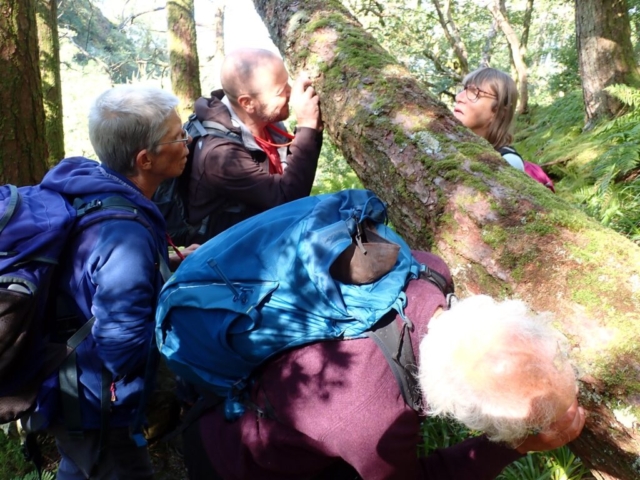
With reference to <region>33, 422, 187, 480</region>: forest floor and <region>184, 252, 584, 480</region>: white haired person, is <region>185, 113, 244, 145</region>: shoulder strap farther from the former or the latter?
<region>33, 422, 187, 480</region>: forest floor

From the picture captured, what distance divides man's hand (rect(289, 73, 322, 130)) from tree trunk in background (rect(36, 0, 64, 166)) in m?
3.41

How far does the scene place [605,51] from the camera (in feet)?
23.1

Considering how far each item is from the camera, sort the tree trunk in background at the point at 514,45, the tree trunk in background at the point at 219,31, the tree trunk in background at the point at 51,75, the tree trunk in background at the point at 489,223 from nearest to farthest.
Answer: the tree trunk in background at the point at 489,223
the tree trunk in background at the point at 51,75
the tree trunk in background at the point at 514,45
the tree trunk in background at the point at 219,31

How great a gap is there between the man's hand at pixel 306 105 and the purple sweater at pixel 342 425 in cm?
153

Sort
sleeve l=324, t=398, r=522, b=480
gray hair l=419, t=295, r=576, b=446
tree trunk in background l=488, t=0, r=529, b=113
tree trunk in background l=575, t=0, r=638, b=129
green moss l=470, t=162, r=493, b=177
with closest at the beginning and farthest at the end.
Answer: gray hair l=419, t=295, r=576, b=446, sleeve l=324, t=398, r=522, b=480, green moss l=470, t=162, r=493, b=177, tree trunk in background l=575, t=0, r=638, b=129, tree trunk in background l=488, t=0, r=529, b=113

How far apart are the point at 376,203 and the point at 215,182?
1.39 metres

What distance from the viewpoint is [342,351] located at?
159 centimetres

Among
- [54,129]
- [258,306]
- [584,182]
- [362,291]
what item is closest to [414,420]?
[362,291]

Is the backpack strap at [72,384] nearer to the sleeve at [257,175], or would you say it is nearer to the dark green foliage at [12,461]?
the sleeve at [257,175]

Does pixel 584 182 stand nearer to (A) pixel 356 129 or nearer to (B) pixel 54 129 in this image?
(A) pixel 356 129

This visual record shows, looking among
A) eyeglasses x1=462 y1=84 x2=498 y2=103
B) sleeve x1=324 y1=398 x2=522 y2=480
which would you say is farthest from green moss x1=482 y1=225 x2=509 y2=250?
eyeglasses x1=462 y1=84 x2=498 y2=103

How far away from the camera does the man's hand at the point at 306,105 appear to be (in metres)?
3.15

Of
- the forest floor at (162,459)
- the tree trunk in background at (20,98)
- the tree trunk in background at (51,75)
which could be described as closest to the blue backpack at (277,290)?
the forest floor at (162,459)

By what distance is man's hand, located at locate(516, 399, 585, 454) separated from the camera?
1.51 metres
